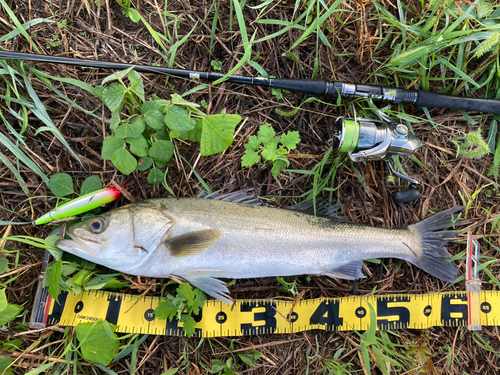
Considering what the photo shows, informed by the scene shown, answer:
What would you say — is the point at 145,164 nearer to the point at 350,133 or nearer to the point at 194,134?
the point at 194,134

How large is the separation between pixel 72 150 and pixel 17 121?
0.64 meters

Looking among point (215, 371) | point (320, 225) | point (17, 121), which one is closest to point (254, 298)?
point (215, 371)

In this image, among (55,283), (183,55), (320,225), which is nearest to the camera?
(55,283)

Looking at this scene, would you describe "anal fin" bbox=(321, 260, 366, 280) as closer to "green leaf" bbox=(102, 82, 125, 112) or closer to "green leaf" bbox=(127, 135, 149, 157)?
"green leaf" bbox=(127, 135, 149, 157)

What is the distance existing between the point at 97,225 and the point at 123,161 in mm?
622

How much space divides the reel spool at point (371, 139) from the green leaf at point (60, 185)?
2641 mm

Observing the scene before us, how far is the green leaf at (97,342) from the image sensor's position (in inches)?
110

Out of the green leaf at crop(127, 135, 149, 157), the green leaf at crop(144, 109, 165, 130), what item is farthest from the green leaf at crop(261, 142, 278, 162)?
the green leaf at crop(127, 135, 149, 157)

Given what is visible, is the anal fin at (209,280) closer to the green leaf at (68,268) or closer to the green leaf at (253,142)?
the green leaf at (68,268)

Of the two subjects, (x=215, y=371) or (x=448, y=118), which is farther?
(x=448, y=118)

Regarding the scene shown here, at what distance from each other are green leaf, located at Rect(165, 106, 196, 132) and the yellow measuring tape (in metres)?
1.69

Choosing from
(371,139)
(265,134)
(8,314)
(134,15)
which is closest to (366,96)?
(371,139)

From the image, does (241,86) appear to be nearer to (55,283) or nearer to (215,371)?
(55,283)

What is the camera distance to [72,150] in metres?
3.18
